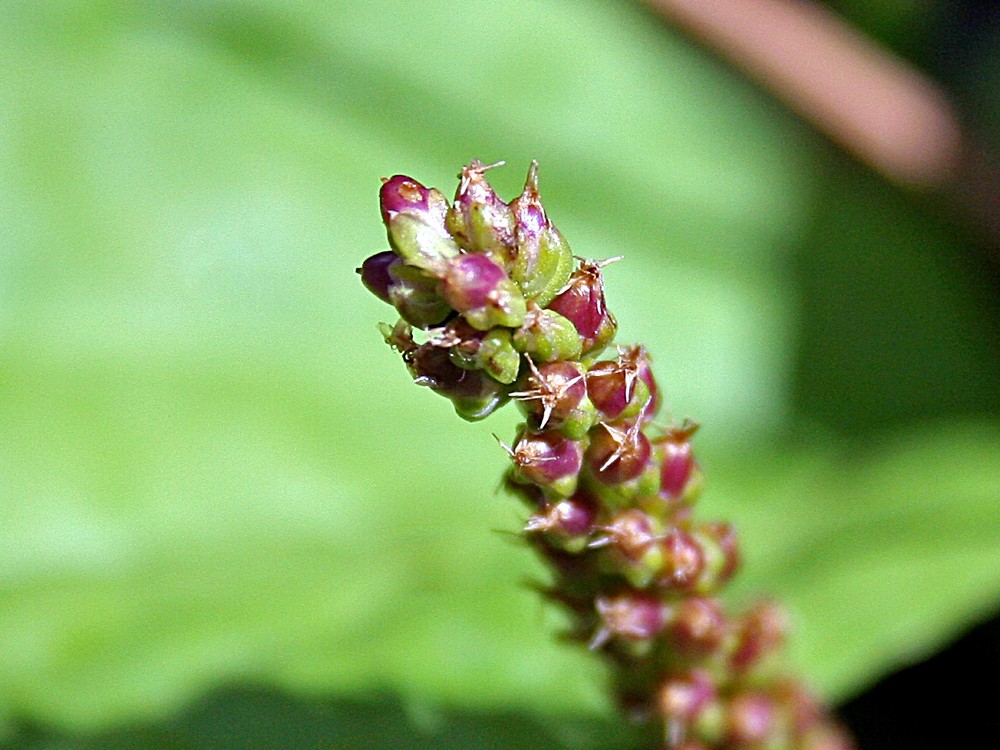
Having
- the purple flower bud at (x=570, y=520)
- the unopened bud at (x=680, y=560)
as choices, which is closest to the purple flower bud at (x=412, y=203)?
the purple flower bud at (x=570, y=520)

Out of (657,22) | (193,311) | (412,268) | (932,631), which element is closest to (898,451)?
(932,631)

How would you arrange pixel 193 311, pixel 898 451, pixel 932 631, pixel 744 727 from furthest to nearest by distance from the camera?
pixel 898 451
pixel 193 311
pixel 932 631
pixel 744 727

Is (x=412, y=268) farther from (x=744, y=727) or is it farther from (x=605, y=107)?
(x=605, y=107)

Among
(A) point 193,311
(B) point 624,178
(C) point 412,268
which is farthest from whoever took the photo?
(B) point 624,178

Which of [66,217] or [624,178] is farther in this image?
[624,178]

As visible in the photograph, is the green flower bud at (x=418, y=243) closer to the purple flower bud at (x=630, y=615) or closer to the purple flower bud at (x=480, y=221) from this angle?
the purple flower bud at (x=480, y=221)

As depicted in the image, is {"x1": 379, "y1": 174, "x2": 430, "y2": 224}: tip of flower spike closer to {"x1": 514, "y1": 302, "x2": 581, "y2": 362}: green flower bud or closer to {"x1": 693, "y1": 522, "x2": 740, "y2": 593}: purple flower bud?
{"x1": 514, "y1": 302, "x2": 581, "y2": 362}: green flower bud
